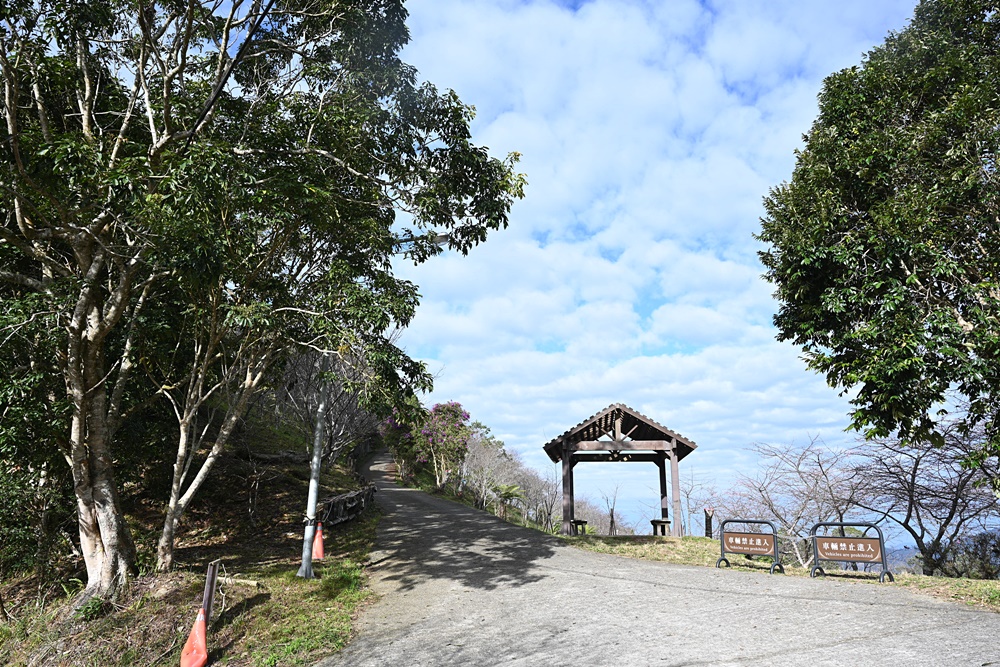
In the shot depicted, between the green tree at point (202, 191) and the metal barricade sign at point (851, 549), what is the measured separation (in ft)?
29.9

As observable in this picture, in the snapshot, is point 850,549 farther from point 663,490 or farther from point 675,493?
point 663,490

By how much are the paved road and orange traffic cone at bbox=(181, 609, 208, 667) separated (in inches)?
68.7

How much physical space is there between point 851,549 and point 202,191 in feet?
42.5

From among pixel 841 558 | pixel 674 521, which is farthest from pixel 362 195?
pixel 674 521

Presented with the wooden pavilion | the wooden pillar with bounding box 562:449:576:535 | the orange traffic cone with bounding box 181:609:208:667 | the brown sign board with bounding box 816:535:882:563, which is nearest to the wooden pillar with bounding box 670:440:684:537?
the wooden pavilion

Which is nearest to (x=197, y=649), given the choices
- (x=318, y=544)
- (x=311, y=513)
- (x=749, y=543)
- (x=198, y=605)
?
(x=198, y=605)

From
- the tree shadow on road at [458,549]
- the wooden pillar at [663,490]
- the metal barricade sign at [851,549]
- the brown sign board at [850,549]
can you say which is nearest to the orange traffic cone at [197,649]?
the tree shadow on road at [458,549]

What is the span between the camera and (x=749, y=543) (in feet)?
38.8

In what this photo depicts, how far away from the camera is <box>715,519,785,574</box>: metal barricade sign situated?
11.3 m

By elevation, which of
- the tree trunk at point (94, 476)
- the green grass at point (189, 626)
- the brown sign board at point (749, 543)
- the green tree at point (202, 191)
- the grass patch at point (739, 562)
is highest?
the green tree at point (202, 191)

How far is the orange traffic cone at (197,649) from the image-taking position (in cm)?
687

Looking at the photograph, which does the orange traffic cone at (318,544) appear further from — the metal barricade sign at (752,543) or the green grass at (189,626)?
the metal barricade sign at (752,543)

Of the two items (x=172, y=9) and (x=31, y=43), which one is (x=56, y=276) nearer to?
(x=31, y=43)

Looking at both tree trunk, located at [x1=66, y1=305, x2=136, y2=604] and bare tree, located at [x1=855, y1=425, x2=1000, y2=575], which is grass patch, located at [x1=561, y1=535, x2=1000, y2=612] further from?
tree trunk, located at [x1=66, y1=305, x2=136, y2=604]
